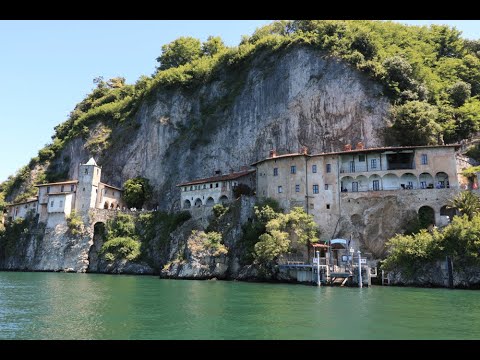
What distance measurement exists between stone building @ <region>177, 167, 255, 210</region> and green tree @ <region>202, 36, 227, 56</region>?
42341 millimetres

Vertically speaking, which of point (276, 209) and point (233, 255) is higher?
point (276, 209)

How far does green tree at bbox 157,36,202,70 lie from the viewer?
102m

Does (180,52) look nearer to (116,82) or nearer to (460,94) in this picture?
(116,82)

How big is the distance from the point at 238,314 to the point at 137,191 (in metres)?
52.6

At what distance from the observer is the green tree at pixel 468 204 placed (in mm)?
43188

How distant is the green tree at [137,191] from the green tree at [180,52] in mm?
38053

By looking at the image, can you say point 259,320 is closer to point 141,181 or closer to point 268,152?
point 268,152

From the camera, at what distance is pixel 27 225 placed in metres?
73.3

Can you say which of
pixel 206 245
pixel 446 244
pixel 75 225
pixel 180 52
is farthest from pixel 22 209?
pixel 446 244

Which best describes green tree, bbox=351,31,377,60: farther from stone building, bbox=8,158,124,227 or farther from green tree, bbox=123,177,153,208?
stone building, bbox=8,158,124,227

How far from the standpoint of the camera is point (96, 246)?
222 ft

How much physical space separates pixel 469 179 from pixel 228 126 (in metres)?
38.7

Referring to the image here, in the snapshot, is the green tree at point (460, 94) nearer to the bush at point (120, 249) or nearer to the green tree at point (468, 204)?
the green tree at point (468, 204)
